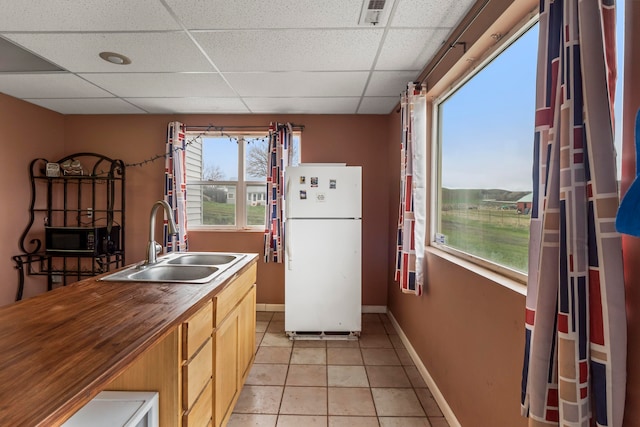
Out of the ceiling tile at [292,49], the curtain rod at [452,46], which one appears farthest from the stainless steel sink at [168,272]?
the curtain rod at [452,46]

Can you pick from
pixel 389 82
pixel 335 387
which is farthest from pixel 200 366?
pixel 389 82

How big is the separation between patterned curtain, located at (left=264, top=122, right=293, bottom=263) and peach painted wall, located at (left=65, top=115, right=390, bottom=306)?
24cm

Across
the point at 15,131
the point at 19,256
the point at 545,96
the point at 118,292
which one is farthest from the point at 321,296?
the point at 15,131

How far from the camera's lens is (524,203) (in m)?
1.36

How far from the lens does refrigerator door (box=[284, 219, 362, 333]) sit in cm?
291

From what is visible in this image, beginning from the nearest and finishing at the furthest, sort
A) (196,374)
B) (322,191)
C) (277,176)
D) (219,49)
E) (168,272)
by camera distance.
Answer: (196,374), (168,272), (219,49), (322,191), (277,176)

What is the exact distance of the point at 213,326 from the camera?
4.84 ft

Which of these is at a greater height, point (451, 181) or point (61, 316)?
point (451, 181)

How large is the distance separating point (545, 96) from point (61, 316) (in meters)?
1.82

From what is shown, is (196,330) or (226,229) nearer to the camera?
(196,330)

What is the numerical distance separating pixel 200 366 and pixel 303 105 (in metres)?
2.66

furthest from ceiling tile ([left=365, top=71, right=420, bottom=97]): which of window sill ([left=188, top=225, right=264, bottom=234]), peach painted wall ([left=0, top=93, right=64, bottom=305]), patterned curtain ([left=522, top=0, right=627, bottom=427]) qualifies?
peach painted wall ([left=0, top=93, right=64, bottom=305])

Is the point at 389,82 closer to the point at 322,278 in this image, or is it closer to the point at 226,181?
the point at 322,278

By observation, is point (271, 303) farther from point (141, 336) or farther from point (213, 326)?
point (141, 336)
